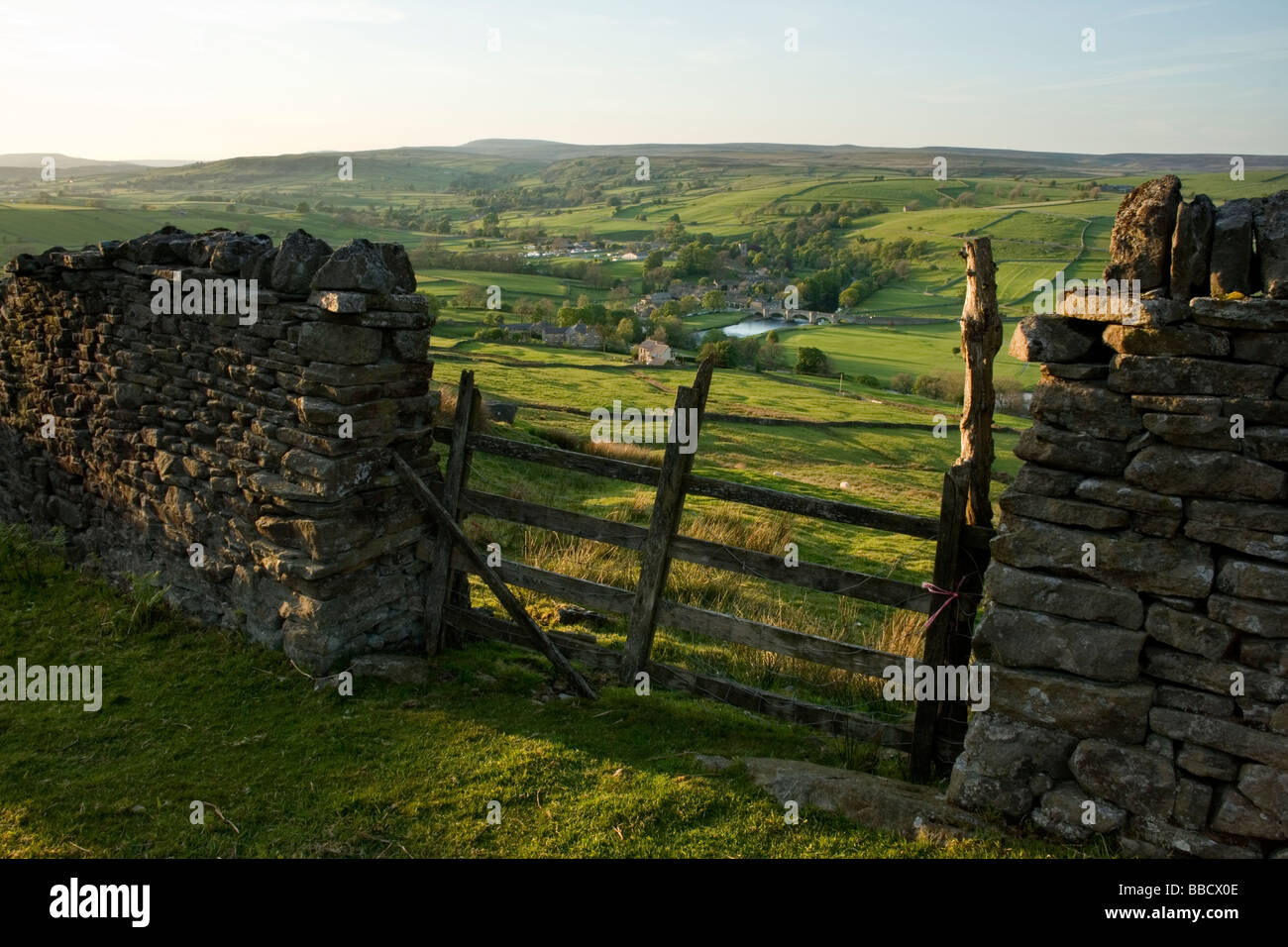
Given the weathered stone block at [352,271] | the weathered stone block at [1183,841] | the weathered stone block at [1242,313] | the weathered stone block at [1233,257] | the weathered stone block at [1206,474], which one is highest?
the weathered stone block at [352,271]

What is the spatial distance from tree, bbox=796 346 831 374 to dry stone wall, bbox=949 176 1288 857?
49.2 metres

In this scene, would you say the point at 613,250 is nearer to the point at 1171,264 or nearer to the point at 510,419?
the point at 510,419

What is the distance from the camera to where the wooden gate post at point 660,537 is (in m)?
6.20

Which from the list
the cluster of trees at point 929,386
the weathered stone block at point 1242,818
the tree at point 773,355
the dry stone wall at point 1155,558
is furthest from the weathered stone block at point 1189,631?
the tree at point 773,355

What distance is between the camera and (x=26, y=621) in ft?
28.1

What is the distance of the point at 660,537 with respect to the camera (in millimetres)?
6445

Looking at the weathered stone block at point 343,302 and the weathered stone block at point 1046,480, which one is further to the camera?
the weathered stone block at point 343,302

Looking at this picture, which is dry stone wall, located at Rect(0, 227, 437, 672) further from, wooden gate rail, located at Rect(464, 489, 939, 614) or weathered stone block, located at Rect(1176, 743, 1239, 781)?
weathered stone block, located at Rect(1176, 743, 1239, 781)

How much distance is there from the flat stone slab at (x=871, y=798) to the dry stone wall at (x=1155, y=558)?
0.23 m

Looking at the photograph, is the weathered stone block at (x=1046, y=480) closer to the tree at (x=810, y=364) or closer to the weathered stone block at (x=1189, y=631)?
the weathered stone block at (x=1189, y=631)
